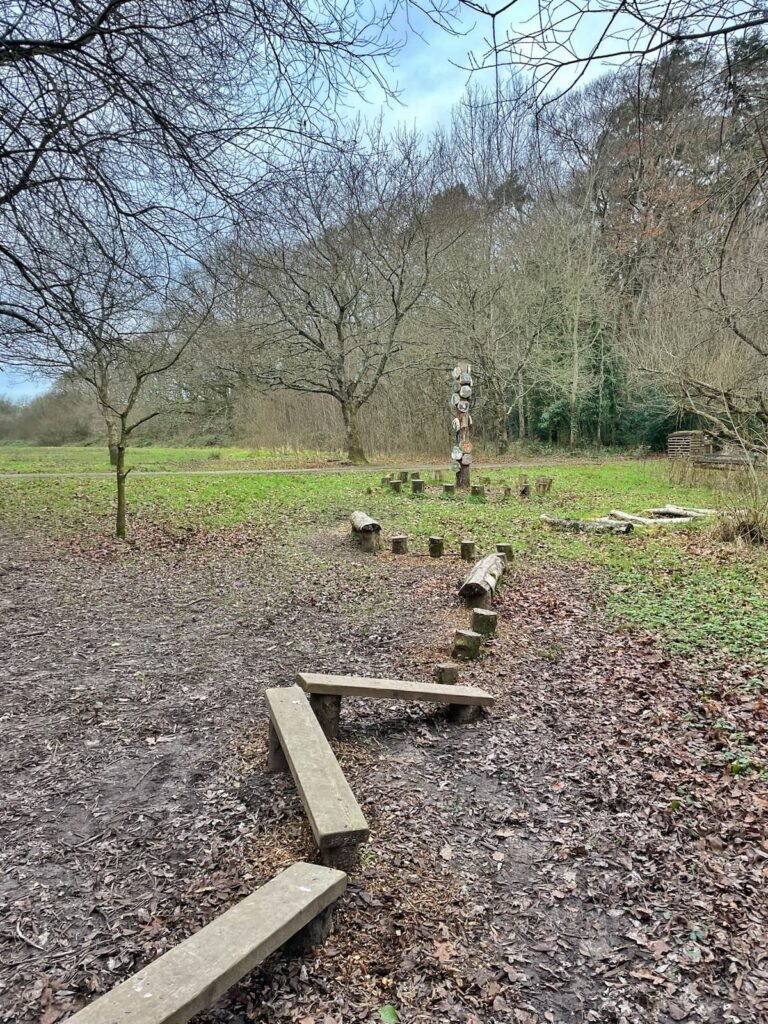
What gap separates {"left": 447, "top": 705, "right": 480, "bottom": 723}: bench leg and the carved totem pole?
30.0 feet

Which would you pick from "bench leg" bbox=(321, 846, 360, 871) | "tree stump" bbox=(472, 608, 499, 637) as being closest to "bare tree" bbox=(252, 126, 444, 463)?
"tree stump" bbox=(472, 608, 499, 637)

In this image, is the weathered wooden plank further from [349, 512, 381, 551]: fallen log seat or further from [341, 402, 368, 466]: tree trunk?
[341, 402, 368, 466]: tree trunk

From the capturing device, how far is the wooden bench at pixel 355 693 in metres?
3.05

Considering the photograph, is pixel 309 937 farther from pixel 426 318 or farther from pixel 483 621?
pixel 426 318

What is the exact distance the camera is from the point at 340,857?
2.02 meters

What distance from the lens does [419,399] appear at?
71.6ft

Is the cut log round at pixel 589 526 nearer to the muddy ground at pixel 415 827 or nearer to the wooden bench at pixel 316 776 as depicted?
the muddy ground at pixel 415 827

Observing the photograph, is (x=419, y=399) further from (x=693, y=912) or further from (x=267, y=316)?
(x=693, y=912)

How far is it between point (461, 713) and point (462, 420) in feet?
30.7

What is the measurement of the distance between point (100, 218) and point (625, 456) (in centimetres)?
2109

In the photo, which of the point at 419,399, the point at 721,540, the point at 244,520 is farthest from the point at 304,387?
the point at 721,540

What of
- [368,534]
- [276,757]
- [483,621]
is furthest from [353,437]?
[276,757]

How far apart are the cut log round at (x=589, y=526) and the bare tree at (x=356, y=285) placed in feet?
36.1

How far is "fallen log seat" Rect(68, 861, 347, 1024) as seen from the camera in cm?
142
